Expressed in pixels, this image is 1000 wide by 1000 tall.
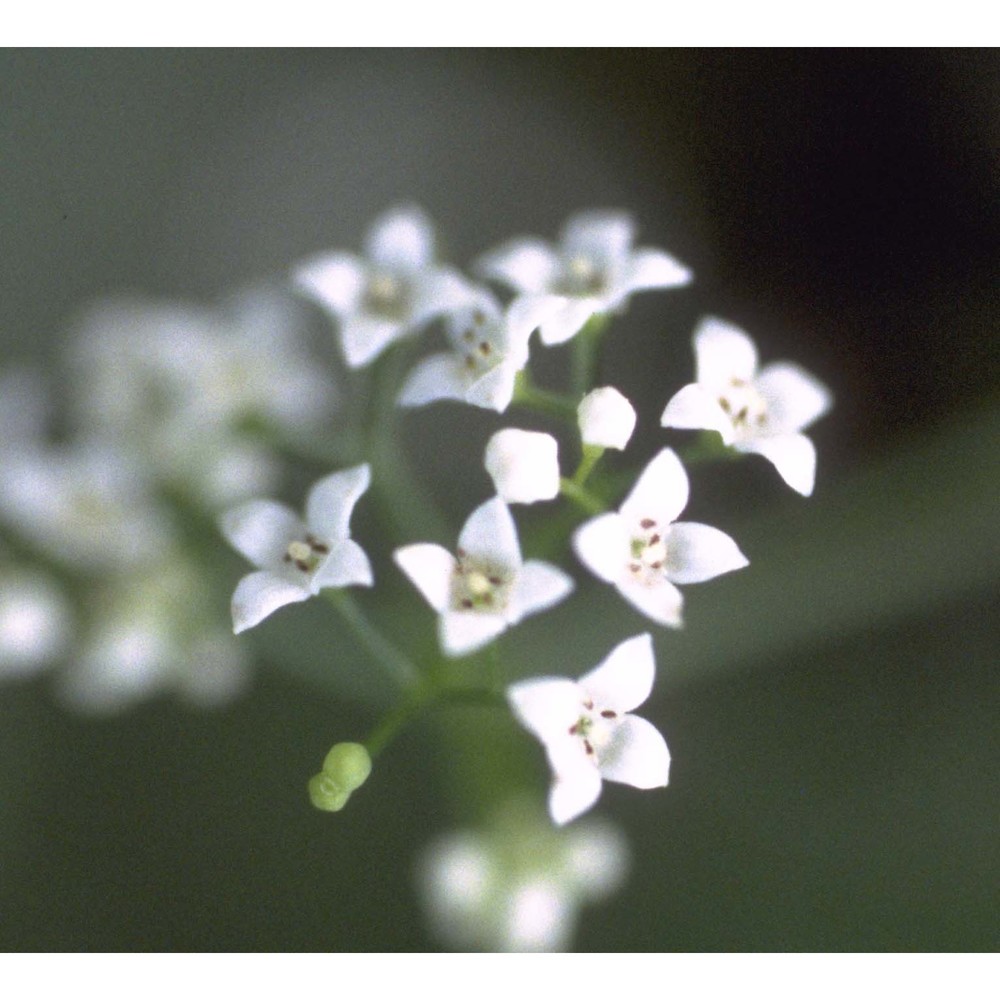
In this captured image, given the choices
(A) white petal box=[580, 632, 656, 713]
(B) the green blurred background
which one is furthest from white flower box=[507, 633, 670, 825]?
(B) the green blurred background

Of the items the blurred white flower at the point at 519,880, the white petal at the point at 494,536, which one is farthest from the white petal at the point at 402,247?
the blurred white flower at the point at 519,880

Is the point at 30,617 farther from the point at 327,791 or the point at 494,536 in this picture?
the point at 494,536

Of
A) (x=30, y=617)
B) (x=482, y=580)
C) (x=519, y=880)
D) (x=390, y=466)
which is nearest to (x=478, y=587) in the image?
(x=482, y=580)

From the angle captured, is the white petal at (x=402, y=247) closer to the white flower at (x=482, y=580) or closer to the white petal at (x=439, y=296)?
the white petal at (x=439, y=296)

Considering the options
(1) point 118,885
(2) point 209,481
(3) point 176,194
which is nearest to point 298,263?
(3) point 176,194

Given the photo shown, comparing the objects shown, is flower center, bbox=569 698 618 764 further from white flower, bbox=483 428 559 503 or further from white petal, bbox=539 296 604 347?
white petal, bbox=539 296 604 347

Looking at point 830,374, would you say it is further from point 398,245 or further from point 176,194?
point 176,194
